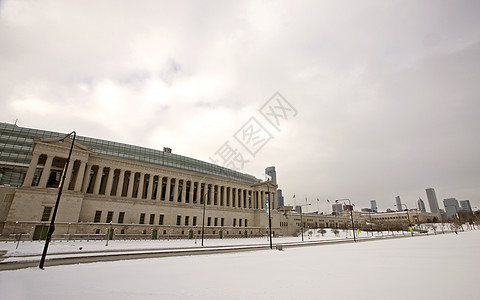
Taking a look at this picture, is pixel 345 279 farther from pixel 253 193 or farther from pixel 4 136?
pixel 4 136

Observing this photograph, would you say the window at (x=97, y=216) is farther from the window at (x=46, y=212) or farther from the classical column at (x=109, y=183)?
the window at (x=46, y=212)

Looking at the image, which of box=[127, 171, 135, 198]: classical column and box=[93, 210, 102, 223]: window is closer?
box=[93, 210, 102, 223]: window

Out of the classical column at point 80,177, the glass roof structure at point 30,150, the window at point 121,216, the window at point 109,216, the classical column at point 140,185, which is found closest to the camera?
the classical column at point 80,177

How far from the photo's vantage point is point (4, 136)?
196 feet

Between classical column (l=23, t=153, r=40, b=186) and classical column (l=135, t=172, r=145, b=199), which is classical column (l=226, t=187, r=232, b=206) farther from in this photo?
classical column (l=23, t=153, r=40, b=186)

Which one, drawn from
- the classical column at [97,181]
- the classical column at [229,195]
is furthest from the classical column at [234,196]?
the classical column at [97,181]

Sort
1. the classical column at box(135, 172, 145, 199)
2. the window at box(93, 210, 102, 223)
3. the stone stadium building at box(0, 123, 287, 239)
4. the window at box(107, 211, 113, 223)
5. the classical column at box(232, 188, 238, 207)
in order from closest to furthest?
1. the stone stadium building at box(0, 123, 287, 239)
2. the window at box(93, 210, 102, 223)
3. the window at box(107, 211, 113, 223)
4. the classical column at box(135, 172, 145, 199)
5. the classical column at box(232, 188, 238, 207)

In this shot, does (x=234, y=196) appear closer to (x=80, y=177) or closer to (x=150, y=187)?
(x=150, y=187)

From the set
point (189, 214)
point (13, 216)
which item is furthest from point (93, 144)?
point (189, 214)

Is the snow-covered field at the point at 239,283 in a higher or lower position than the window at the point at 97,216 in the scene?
lower

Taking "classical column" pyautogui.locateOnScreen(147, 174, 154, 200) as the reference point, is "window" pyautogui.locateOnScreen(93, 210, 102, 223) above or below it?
below

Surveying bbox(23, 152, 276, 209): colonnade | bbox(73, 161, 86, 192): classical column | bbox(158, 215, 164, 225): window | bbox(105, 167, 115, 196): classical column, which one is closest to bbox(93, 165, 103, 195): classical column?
bbox(23, 152, 276, 209): colonnade

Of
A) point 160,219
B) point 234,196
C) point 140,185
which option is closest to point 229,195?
point 234,196

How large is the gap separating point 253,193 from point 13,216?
63.3m
